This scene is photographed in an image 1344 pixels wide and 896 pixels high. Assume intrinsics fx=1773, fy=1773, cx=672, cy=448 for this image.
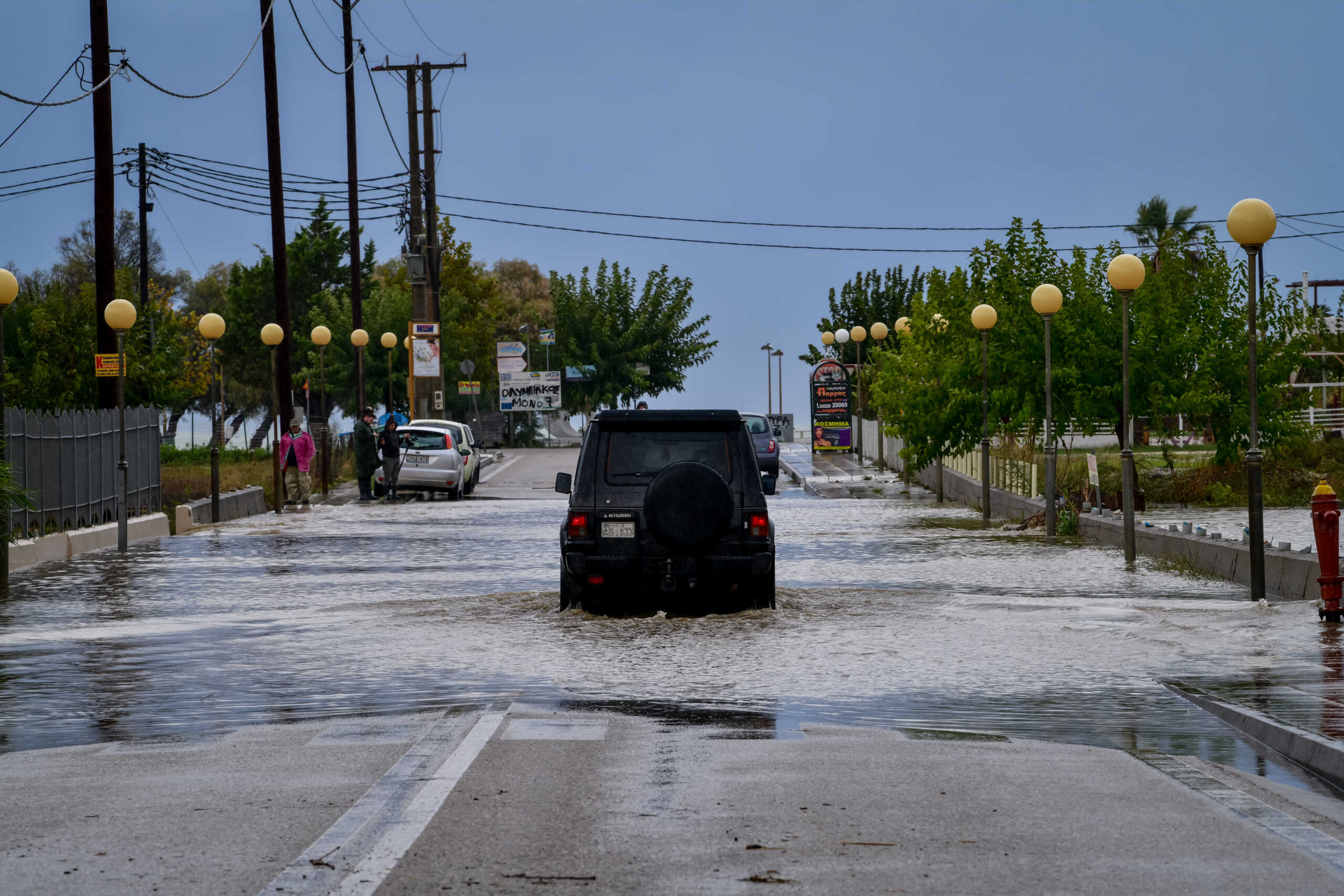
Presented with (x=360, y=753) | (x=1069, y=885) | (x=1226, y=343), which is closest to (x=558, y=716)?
(x=360, y=753)

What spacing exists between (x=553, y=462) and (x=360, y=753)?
4836cm

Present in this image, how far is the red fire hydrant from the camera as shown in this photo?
13172mm

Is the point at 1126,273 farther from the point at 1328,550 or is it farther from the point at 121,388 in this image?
the point at 121,388

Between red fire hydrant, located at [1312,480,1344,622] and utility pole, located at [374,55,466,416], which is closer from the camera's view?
red fire hydrant, located at [1312,480,1344,622]

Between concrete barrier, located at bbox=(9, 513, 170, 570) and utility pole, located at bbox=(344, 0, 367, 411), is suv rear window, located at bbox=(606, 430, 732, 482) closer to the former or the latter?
concrete barrier, located at bbox=(9, 513, 170, 570)

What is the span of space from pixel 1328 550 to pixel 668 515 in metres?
4.96

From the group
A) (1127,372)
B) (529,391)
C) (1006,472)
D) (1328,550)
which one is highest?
(529,391)

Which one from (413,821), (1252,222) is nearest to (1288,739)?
(413,821)

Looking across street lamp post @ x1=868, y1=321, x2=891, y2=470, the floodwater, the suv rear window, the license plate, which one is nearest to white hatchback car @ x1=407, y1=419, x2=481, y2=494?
street lamp post @ x1=868, y1=321, x2=891, y2=470

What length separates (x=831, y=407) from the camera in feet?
173

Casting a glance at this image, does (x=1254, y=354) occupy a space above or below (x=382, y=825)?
above

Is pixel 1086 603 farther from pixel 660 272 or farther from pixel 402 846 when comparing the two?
pixel 660 272

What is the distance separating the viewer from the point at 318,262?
94812mm

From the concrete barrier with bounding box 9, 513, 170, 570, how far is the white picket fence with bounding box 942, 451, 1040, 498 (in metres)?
14.0
